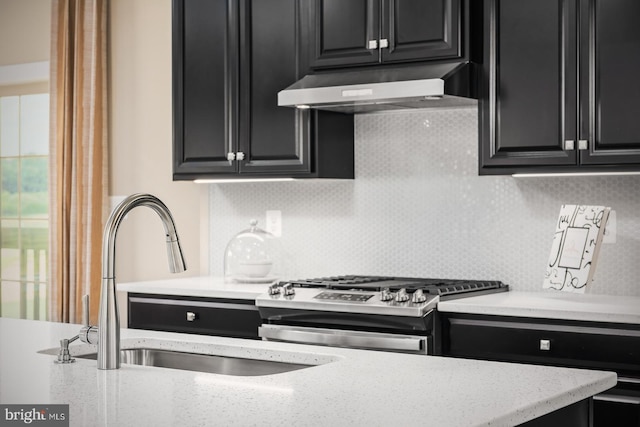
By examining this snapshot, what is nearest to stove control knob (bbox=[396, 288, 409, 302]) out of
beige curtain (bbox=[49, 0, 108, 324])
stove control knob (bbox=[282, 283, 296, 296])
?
stove control knob (bbox=[282, 283, 296, 296])

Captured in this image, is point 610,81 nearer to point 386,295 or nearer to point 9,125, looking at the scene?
point 386,295

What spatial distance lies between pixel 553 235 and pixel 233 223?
1740mm

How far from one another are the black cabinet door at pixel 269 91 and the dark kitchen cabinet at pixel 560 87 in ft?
2.99

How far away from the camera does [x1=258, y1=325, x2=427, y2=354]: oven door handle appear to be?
3.48 metres

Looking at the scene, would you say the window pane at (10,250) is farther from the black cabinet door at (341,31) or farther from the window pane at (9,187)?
the black cabinet door at (341,31)

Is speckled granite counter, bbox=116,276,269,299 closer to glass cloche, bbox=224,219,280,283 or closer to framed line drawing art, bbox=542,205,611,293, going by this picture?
glass cloche, bbox=224,219,280,283

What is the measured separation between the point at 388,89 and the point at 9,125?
10.5ft

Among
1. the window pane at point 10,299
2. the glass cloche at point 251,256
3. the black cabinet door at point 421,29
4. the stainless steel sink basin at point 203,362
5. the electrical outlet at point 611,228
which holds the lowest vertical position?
the window pane at point 10,299

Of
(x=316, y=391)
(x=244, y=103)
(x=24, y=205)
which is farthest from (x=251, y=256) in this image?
(x=316, y=391)

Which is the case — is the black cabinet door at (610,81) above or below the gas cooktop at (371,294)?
above

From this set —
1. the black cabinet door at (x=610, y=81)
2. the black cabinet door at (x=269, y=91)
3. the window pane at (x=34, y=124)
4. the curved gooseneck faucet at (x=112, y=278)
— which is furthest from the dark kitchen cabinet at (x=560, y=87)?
the window pane at (x=34, y=124)

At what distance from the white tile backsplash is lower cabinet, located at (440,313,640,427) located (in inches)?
23.7

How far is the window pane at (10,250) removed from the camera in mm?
5945

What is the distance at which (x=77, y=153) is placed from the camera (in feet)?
17.9
